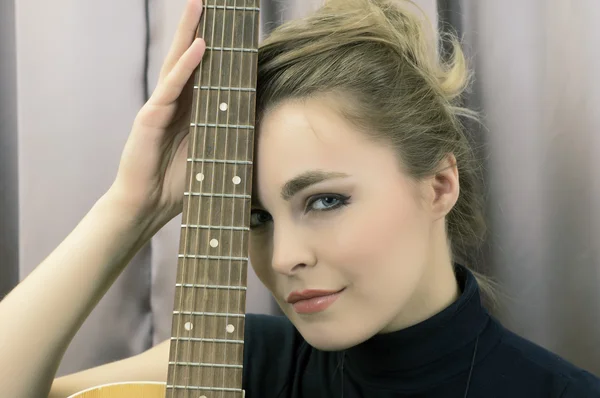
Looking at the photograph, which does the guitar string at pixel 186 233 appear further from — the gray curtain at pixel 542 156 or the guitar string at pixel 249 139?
the gray curtain at pixel 542 156

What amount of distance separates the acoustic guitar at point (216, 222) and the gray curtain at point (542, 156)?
19.7 inches

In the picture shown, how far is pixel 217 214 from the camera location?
2.72 ft

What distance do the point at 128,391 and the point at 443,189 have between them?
0.48 metres

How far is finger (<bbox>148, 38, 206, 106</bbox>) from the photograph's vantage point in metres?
0.85

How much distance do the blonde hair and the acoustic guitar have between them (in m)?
0.06

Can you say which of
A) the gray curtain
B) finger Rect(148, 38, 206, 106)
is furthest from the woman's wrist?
the gray curtain

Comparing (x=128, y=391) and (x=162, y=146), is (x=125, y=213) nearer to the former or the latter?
(x=162, y=146)

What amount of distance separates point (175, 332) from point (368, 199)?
278 mm

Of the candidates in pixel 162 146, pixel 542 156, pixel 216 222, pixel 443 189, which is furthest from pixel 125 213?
pixel 542 156

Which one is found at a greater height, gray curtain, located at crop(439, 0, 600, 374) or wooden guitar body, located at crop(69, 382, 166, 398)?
gray curtain, located at crop(439, 0, 600, 374)

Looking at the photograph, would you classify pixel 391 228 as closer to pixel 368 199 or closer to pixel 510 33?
pixel 368 199

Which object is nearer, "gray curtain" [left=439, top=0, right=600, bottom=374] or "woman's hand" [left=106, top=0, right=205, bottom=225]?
"woman's hand" [left=106, top=0, right=205, bottom=225]

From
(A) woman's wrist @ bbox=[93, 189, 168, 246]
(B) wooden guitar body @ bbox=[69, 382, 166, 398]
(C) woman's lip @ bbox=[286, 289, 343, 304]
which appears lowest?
(B) wooden guitar body @ bbox=[69, 382, 166, 398]

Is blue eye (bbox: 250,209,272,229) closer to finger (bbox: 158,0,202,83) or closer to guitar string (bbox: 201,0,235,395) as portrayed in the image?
guitar string (bbox: 201,0,235,395)
